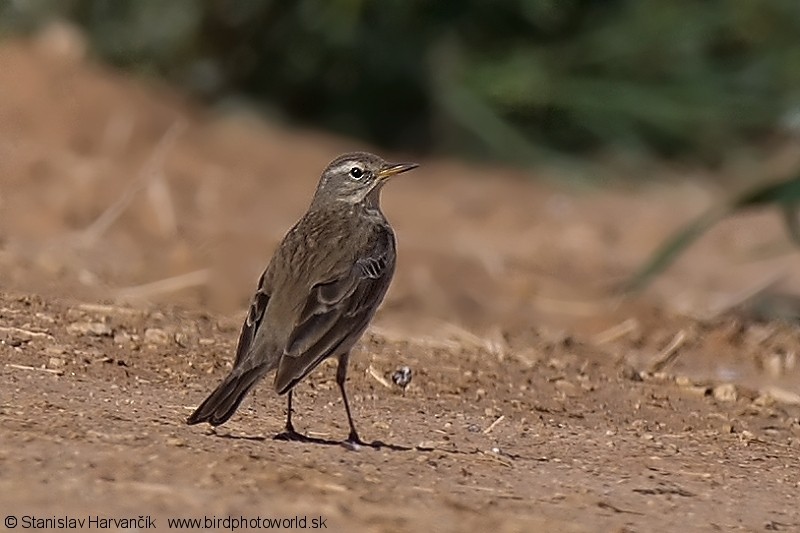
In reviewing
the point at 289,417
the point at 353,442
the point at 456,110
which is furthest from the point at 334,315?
the point at 456,110

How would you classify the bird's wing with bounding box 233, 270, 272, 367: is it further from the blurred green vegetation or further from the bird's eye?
the blurred green vegetation

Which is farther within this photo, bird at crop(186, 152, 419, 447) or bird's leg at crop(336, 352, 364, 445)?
bird's leg at crop(336, 352, 364, 445)

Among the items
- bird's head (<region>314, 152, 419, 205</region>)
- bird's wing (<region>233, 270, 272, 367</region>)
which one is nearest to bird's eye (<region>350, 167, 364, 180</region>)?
bird's head (<region>314, 152, 419, 205</region>)

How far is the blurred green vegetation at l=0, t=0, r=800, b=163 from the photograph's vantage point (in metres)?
18.8

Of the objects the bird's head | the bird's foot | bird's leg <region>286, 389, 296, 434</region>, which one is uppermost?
the bird's head

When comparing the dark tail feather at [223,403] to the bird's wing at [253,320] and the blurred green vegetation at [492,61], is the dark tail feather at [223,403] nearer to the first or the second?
the bird's wing at [253,320]

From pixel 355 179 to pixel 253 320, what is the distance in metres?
1.59

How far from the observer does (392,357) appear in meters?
8.41

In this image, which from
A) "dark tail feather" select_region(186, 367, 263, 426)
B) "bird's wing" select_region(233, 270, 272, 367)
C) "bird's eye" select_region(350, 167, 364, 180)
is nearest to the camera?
"dark tail feather" select_region(186, 367, 263, 426)

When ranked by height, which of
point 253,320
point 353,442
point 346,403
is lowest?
point 353,442

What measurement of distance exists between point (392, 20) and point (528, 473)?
43.8ft

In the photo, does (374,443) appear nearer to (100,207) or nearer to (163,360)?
(163,360)

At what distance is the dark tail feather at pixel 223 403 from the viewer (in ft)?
20.1

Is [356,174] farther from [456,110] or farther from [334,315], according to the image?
[456,110]
